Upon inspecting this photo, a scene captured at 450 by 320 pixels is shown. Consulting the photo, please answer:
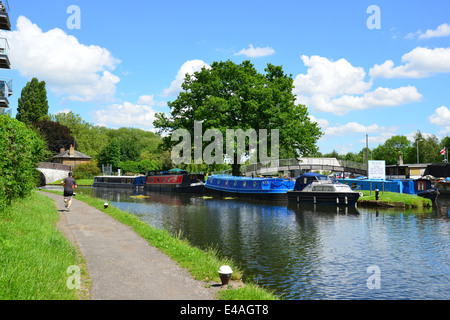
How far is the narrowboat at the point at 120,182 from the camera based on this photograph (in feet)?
204

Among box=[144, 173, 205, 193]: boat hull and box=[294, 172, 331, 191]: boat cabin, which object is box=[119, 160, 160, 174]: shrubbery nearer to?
box=[144, 173, 205, 193]: boat hull

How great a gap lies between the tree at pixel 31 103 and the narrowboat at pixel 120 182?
3464 cm

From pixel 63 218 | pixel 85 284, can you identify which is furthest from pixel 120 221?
pixel 85 284

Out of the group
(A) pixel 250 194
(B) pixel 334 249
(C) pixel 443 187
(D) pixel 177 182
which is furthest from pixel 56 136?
(B) pixel 334 249

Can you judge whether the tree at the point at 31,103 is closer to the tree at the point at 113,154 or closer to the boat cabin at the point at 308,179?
the tree at the point at 113,154

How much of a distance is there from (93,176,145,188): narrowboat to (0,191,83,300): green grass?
49.5 meters

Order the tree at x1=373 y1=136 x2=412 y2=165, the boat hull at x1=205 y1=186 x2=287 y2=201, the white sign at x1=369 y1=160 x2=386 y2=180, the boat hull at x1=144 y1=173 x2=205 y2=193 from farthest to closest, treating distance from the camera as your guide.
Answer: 1. the tree at x1=373 y1=136 x2=412 y2=165
2. the boat hull at x1=144 y1=173 x2=205 y2=193
3. the boat hull at x1=205 y1=186 x2=287 y2=201
4. the white sign at x1=369 y1=160 x2=386 y2=180

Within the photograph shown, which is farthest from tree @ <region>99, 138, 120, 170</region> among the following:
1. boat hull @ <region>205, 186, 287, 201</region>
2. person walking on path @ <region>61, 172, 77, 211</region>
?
person walking on path @ <region>61, 172, 77, 211</region>

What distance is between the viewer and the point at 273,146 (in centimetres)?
4491

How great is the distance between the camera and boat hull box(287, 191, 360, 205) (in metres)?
30.8

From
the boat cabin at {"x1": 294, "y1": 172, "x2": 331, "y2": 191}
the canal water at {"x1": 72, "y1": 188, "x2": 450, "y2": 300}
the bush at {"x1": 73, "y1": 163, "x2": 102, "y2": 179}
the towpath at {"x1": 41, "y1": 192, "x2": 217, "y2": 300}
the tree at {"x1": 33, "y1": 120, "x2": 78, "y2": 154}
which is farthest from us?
the tree at {"x1": 33, "y1": 120, "x2": 78, "y2": 154}

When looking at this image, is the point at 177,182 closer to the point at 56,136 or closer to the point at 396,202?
the point at 396,202
